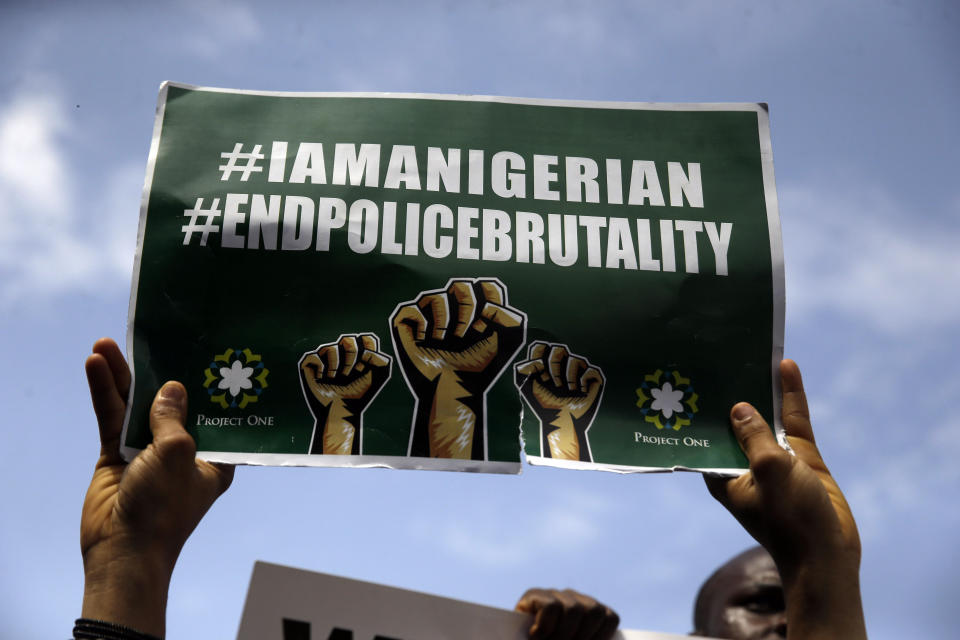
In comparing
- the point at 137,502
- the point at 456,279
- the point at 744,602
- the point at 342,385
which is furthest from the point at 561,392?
the point at 744,602

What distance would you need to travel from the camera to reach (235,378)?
3154mm

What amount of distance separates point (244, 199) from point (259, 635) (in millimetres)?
1567

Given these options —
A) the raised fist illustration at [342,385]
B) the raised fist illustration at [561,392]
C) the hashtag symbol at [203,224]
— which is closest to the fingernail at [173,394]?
the raised fist illustration at [342,385]

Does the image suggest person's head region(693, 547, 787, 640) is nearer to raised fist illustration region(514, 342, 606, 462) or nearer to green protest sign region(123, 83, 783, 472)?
green protest sign region(123, 83, 783, 472)

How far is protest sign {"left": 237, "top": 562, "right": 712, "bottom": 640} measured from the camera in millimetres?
2521

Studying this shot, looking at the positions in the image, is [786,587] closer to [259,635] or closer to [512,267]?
[512,267]

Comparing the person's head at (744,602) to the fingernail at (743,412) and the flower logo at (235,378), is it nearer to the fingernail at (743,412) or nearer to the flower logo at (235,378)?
the fingernail at (743,412)

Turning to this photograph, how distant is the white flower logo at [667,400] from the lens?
10.5 ft

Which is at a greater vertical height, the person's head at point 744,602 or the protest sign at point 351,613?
the person's head at point 744,602

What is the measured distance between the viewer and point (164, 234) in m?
3.28

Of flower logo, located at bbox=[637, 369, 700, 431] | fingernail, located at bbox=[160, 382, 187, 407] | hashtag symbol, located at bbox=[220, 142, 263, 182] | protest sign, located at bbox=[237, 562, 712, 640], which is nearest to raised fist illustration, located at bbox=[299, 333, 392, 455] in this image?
fingernail, located at bbox=[160, 382, 187, 407]

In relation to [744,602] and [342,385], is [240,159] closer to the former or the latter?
[342,385]

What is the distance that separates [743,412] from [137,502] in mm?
1996

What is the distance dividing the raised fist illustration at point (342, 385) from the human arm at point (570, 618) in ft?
2.59
